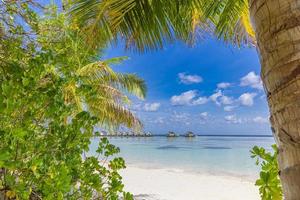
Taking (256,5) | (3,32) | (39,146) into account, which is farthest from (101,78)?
(256,5)

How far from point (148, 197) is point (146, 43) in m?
7.63

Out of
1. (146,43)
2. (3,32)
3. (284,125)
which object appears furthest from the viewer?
(146,43)

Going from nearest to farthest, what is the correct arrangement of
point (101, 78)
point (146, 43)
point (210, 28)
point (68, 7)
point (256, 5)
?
point (256, 5), point (68, 7), point (146, 43), point (210, 28), point (101, 78)

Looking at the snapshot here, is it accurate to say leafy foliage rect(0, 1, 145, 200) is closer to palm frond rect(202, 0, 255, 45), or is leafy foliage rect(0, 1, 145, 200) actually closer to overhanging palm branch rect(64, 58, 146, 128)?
palm frond rect(202, 0, 255, 45)

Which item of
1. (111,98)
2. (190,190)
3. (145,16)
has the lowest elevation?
(190,190)

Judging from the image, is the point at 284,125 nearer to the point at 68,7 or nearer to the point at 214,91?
the point at 68,7

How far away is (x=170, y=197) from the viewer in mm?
11438

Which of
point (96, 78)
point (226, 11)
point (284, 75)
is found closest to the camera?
point (284, 75)

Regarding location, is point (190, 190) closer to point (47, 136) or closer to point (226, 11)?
point (226, 11)

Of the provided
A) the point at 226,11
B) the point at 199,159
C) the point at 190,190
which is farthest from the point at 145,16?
the point at 199,159

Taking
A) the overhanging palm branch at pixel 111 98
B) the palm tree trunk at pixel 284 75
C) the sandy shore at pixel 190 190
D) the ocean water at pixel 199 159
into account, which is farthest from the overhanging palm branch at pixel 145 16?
the sandy shore at pixel 190 190

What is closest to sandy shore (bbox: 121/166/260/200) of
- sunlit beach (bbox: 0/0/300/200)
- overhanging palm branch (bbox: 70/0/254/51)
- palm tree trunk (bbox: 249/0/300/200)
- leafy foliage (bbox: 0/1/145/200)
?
sunlit beach (bbox: 0/0/300/200)

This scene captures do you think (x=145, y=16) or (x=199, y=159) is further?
(x=199, y=159)

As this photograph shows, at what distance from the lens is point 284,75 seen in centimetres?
93
